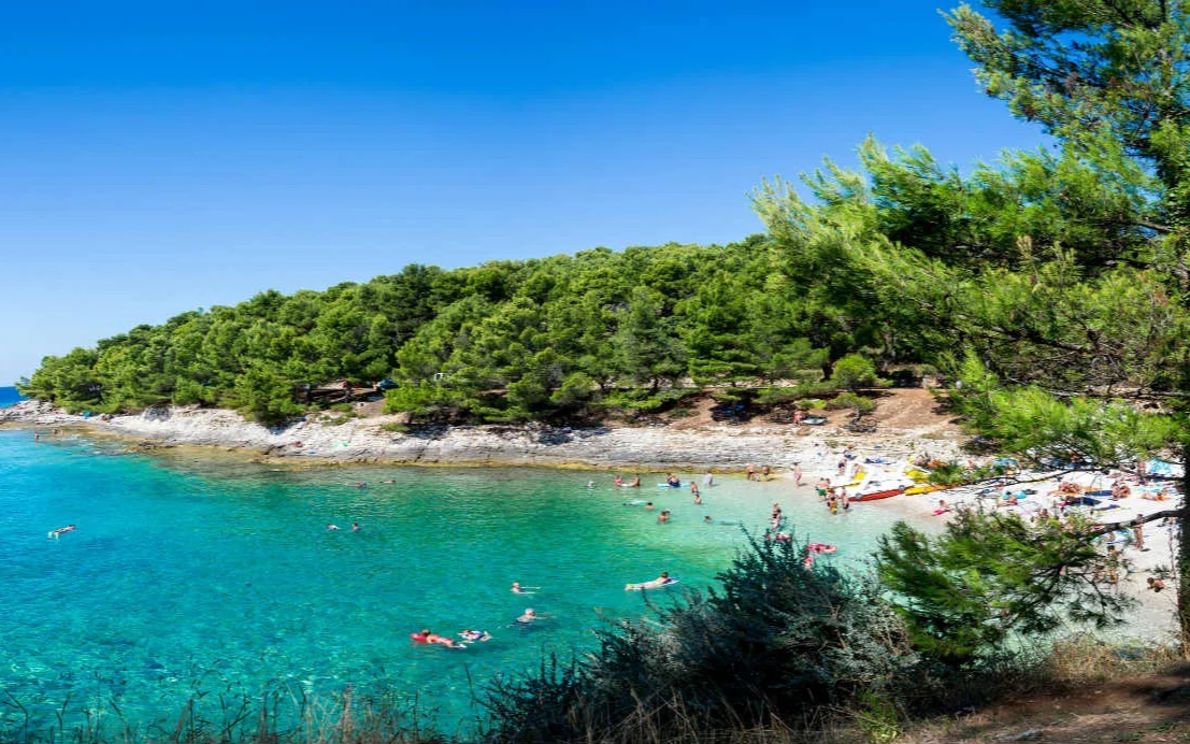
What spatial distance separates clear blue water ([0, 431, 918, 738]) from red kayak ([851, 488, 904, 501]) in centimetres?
114

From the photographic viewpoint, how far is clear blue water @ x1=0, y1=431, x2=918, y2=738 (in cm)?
1423

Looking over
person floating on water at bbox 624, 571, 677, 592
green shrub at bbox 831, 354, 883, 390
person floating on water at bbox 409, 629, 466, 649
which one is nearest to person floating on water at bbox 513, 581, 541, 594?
person floating on water at bbox 624, 571, 677, 592

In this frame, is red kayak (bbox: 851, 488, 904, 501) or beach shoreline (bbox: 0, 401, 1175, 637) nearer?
red kayak (bbox: 851, 488, 904, 501)

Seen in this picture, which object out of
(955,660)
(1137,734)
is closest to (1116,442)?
(1137,734)

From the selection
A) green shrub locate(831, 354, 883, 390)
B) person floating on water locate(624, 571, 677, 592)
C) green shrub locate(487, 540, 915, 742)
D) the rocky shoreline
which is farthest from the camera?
green shrub locate(831, 354, 883, 390)

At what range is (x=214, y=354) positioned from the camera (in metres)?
55.7

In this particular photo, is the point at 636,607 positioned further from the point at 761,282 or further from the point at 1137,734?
the point at 761,282

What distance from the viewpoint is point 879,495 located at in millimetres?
27062

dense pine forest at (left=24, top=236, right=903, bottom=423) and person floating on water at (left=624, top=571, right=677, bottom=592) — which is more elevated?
dense pine forest at (left=24, top=236, right=903, bottom=423)

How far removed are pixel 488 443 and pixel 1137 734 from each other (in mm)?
37438

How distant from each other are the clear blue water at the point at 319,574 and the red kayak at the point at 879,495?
114 centimetres

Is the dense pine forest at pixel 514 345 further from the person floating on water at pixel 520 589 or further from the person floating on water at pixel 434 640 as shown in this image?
the person floating on water at pixel 434 640

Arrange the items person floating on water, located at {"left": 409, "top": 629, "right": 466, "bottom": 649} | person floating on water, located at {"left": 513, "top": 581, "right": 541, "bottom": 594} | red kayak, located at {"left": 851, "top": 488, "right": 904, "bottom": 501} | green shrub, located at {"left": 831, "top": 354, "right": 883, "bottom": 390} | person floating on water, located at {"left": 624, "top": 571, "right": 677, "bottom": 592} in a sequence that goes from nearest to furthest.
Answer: person floating on water, located at {"left": 409, "top": 629, "right": 466, "bottom": 649} → person floating on water, located at {"left": 624, "top": 571, "right": 677, "bottom": 592} → person floating on water, located at {"left": 513, "top": 581, "right": 541, "bottom": 594} → red kayak, located at {"left": 851, "top": 488, "right": 904, "bottom": 501} → green shrub, located at {"left": 831, "top": 354, "right": 883, "bottom": 390}

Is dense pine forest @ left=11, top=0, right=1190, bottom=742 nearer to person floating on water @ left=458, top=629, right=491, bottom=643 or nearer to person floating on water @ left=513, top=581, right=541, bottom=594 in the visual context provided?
person floating on water @ left=458, top=629, right=491, bottom=643
